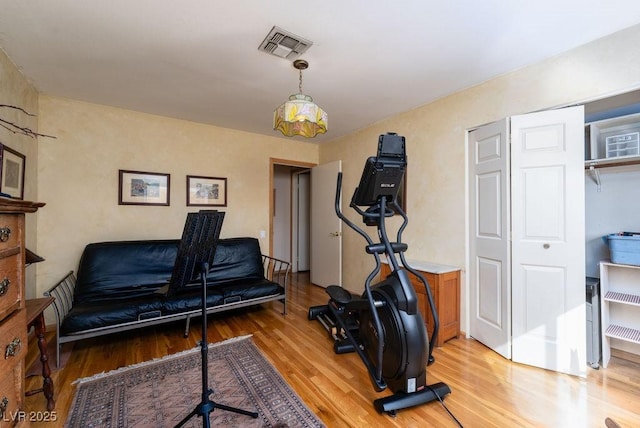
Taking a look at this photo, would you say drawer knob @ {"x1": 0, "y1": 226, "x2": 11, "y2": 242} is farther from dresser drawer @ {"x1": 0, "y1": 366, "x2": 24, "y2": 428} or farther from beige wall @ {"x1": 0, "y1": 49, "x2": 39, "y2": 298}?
beige wall @ {"x1": 0, "y1": 49, "x2": 39, "y2": 298}

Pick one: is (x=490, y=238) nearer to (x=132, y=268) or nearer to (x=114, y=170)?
(x=132, y=268)

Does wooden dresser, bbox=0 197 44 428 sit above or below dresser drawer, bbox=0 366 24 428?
above

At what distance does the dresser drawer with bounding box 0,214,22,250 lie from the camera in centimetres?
113

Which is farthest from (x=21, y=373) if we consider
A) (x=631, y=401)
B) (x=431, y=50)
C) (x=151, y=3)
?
(x=631, y=401)

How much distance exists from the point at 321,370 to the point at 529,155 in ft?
7.82

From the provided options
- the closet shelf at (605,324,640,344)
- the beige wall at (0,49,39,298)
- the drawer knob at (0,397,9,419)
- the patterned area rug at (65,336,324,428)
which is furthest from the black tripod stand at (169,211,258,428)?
the closet shelf at (605,324,640,344)

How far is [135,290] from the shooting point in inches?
115

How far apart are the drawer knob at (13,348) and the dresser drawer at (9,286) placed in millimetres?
120

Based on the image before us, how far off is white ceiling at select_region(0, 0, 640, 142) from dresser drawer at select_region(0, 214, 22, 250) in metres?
1.33

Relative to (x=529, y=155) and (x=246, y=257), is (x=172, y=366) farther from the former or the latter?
(x=529, y=155)

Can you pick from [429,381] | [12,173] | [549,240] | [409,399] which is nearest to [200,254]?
[409,399]

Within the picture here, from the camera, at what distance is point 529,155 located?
7.36ft

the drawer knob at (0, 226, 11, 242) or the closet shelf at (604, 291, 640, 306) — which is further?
the closet shelf at (604, 291, 640, 306)

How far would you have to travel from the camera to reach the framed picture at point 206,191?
3.71 m
